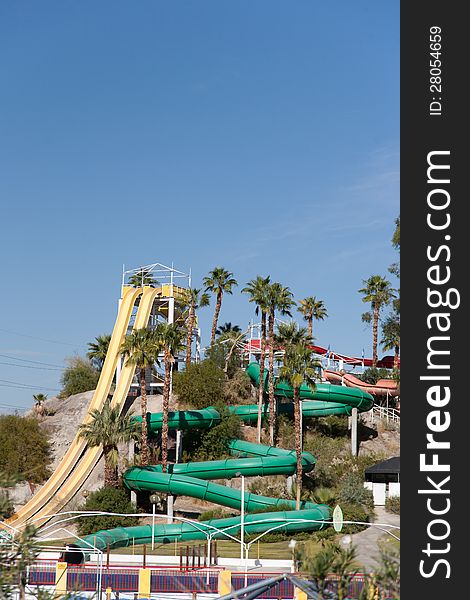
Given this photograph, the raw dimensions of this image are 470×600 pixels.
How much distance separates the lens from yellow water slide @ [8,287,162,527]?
50.3 metres

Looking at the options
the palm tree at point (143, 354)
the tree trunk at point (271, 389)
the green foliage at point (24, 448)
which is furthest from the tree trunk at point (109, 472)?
the tree trunk at point (271, 389)

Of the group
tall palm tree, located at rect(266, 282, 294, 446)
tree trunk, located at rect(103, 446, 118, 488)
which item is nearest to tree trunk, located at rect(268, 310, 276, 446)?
tall palm tree, located at rect(266, 282, 294, 446)

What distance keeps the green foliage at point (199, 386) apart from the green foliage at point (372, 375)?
13943mm

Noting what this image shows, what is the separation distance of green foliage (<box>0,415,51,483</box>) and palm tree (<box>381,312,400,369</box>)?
29.3 metres

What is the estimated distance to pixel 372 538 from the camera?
146 feet

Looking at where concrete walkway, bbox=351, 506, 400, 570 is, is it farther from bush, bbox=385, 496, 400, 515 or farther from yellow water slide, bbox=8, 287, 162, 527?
yellow water slide, bbox=8, 287, 162, 527

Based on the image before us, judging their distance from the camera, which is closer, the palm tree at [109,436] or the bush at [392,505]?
the palm tree at [109,436]

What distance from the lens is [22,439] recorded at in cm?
6038

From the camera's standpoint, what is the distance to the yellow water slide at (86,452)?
50.3m

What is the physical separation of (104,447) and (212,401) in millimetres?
13970

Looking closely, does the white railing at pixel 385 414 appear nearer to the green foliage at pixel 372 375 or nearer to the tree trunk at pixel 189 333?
the green foliage at pixel 372 375

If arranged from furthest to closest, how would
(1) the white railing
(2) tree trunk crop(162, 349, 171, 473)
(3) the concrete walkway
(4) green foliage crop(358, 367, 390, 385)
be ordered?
(4) green foliage crop(358, 367, 390, 385) < (1) the white railing < (2) tree trunk crop(162, 349, 171, 473) < (3) the concrete walkway

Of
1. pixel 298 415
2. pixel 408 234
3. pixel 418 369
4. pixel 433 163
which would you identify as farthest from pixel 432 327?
pixel 298 415

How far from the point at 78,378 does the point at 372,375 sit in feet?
90.5
